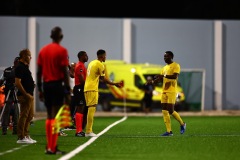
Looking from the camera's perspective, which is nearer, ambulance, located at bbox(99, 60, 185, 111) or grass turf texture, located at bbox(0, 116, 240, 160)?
grass turf texture, located at bbox(0, 116, 240, 160)

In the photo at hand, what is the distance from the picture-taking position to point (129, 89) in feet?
135

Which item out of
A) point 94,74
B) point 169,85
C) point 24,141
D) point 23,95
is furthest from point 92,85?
point 24,141

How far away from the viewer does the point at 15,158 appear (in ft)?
44.2

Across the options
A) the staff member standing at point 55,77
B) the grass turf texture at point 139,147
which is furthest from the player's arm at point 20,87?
the staff member standing at point 55,77

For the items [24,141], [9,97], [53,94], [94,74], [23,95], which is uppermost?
[94,74]

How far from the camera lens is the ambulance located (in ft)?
134

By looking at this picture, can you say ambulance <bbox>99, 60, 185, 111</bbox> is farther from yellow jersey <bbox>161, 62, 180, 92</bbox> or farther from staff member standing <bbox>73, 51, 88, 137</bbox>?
yellow jersey <bbox>161, 62, 180, 92</bbox>

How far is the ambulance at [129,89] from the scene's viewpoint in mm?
40875

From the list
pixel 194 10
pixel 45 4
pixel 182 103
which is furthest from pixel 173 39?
pixel 45 4

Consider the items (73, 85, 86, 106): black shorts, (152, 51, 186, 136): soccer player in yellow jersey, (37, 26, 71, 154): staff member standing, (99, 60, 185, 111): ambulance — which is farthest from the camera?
(99, 60, 185, 111): ambulance

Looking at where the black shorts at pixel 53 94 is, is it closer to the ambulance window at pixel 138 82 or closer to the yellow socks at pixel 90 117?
the yellow socks at pixel 90 117

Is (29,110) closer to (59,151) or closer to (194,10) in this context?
(59,151)

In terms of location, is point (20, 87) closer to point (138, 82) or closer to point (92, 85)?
point (92, 85)

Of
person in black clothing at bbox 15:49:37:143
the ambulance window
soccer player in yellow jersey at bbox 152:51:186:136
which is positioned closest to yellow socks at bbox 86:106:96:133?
soccer player in yellow jersey at bbox 152:51:186:136
